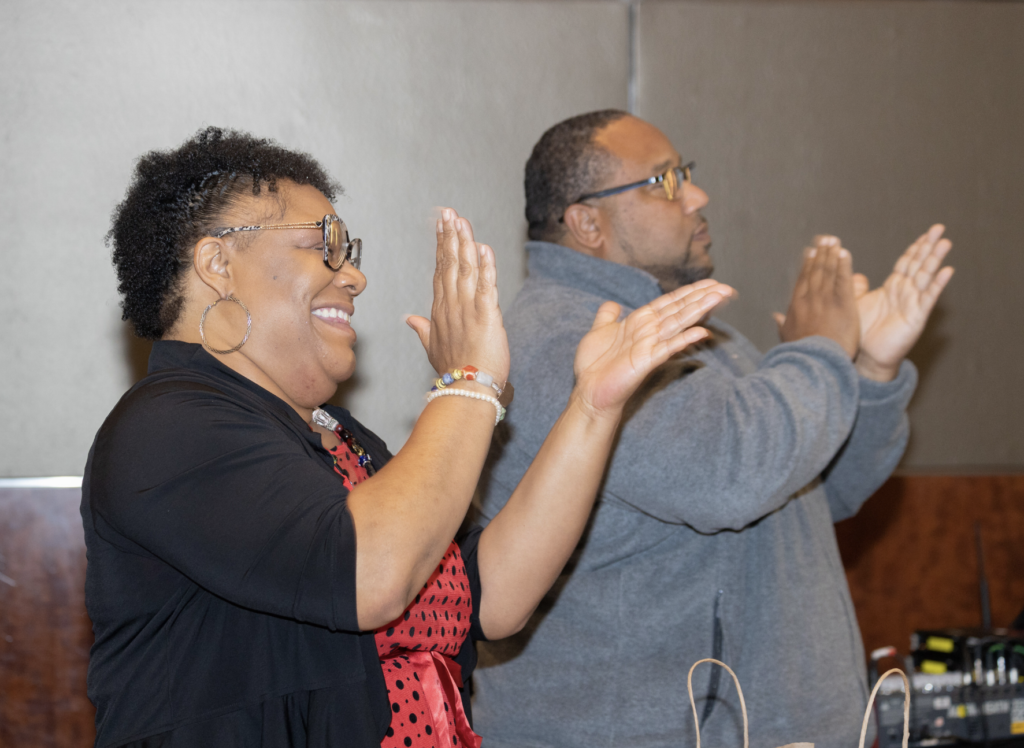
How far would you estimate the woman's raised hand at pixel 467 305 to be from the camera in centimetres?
99

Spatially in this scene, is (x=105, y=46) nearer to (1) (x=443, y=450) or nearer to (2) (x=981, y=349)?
(1) (x=443, y=450)

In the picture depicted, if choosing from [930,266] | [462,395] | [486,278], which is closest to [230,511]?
[462,395]

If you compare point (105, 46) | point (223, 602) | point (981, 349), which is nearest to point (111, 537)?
point (223, 602)

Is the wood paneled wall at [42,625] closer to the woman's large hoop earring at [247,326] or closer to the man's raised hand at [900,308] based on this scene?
the woman's large hoop earring at [247,326]

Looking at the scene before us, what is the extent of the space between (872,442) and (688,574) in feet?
1.73

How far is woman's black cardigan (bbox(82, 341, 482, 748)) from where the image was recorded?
2.65ft

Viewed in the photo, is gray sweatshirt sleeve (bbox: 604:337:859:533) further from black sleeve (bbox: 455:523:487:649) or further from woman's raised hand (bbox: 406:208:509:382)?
woman's raised hand (bbox: 406:208:509:382)

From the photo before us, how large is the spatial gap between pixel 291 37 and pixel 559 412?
111 centimetres

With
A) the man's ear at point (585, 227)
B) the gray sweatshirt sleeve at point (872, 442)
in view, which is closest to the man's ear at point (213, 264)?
the man's ear at point (585, 227)

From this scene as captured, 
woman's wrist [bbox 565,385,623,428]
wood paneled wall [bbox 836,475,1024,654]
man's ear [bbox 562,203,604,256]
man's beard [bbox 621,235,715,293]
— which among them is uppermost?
man's ear [bbox 562,203,604,256]

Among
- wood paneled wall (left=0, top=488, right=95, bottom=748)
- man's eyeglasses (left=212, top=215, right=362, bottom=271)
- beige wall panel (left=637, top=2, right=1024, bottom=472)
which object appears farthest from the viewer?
beige wall panel (left=637, top=2, right=1024, bottom=472)

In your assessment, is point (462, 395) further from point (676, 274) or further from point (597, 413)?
point (676, 274)

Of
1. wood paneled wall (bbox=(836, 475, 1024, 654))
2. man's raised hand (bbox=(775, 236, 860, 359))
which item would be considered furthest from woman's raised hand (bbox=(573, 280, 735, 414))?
wood paneled wall (bbox=(836, 475, 1024, 654))

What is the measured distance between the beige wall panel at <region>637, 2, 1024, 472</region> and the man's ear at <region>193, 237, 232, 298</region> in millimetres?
1442
